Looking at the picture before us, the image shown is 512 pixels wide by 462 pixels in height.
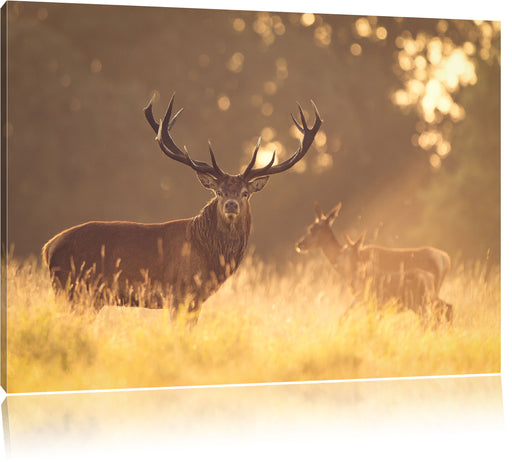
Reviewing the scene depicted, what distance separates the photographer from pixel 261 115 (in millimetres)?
7867

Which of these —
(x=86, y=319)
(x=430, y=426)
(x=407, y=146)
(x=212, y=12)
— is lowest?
(x=430, y=426)

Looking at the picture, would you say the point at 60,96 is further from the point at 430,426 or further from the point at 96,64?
the point at 430,426

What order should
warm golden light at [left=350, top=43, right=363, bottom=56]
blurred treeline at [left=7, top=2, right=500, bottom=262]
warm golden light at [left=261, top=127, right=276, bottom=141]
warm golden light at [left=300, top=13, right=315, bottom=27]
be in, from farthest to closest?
warm golden light at [left=261, top=127, right=276, bottom=141] < warm golden light at [left=350, top=43, right=363, bottom=56] < warm golden light at [left=300, top=13, right=315, bottom=27] < blurred treeline at [left=7, top=2, right=500, bottom=262]

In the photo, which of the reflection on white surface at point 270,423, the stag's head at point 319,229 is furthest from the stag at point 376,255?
the reflection on white surface at point 270,423

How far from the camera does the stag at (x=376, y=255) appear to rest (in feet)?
26.1

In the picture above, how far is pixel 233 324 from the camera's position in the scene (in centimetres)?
739

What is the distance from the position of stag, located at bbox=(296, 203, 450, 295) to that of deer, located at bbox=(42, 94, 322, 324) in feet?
2.91

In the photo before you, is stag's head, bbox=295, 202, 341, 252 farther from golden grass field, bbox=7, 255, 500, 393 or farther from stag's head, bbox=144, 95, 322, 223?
stag's head, bbox=144, 95, 322, 223

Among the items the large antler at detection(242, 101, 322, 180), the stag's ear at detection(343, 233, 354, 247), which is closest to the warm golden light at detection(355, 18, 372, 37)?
the large antler at detection(242, 101, 322, 180)

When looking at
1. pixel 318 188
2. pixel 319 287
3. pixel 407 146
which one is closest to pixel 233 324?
pixel 319 287

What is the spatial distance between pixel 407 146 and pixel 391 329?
1.58 m

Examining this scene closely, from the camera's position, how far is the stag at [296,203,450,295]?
7.95 m

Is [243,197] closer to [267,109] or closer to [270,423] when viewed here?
[267,109]

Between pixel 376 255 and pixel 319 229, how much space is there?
0.53 metres
